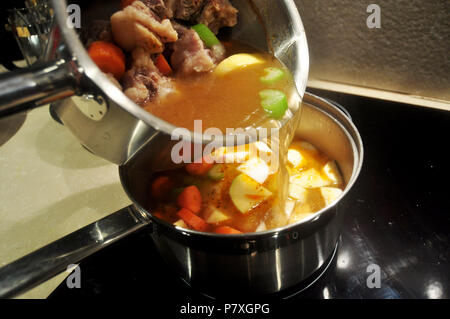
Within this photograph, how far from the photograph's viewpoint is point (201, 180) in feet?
4.42

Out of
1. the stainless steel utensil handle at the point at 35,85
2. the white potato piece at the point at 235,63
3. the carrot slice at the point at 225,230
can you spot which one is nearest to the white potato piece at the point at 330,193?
the carrot slice at the point at 225,230

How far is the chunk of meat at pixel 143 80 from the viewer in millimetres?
952

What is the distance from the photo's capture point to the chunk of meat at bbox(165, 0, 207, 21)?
110 centimetres

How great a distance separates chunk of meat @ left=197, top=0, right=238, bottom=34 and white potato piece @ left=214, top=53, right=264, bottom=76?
113mm

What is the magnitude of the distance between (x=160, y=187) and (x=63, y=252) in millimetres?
491

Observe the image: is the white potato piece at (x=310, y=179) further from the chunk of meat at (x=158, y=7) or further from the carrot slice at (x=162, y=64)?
the chunk of meat at (x=158, y=7)

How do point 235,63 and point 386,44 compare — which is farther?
point 386,44

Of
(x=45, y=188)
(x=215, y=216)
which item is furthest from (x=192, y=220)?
(x=45, y=188)

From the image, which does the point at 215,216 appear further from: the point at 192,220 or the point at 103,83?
the point at 103,83

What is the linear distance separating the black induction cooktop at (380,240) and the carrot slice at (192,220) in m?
0.14

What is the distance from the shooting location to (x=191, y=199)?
1.25m

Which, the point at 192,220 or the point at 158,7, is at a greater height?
the point at 158,7

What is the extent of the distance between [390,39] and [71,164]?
137 centimetres

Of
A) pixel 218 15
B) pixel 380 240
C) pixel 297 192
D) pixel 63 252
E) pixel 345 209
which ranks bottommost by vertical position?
pixel 380 240
